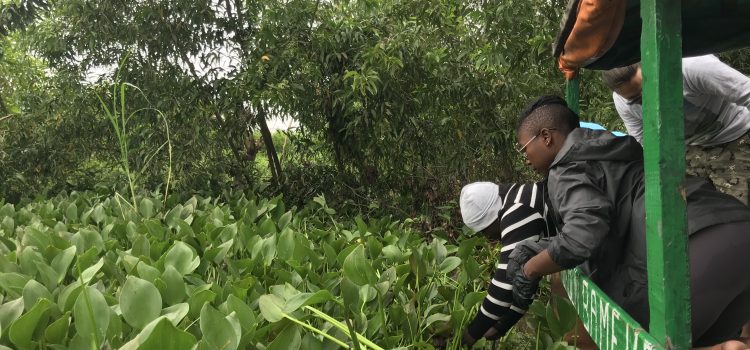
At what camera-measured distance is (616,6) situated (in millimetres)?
1420

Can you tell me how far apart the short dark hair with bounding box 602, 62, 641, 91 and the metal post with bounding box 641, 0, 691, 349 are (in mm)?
1156

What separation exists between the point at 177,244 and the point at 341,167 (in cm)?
347

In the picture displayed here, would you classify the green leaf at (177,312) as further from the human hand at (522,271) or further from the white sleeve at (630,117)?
the white sleeve at (630,117)

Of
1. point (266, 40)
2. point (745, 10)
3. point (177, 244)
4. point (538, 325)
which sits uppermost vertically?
point (266, 40)

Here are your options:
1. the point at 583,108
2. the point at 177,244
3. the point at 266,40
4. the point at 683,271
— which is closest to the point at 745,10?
the point at 683,271

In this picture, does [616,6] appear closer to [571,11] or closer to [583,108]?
[571,11]

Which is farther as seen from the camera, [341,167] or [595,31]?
[341,167]

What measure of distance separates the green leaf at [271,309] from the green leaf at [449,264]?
1.12 metres

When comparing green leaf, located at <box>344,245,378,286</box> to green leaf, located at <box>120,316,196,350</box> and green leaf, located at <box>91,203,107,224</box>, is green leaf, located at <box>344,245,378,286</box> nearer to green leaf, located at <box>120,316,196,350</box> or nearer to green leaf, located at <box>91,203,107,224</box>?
green leaf, located at <box>120,316,196,350</box>

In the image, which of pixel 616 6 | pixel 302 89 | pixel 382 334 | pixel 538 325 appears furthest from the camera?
pixel 302 89

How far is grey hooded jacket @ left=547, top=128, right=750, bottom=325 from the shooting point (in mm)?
1692

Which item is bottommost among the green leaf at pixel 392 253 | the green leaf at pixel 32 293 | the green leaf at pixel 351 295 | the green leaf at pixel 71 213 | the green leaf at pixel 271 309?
the green leaf at pixel 392 253

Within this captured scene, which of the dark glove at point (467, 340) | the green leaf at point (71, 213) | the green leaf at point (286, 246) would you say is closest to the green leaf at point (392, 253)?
the green leaf at point (286, 246)

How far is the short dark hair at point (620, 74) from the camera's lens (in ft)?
7.51
